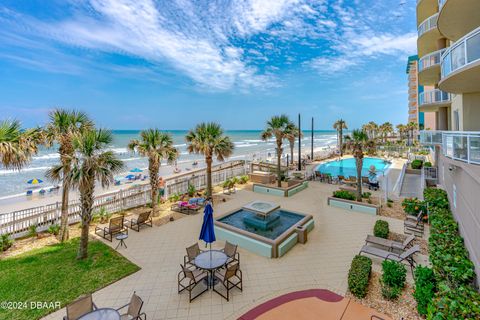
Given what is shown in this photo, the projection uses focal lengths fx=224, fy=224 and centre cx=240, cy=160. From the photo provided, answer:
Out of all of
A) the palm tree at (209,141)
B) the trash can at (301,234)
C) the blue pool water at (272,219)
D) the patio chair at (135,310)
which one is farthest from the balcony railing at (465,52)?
the palm tree at (209,141)

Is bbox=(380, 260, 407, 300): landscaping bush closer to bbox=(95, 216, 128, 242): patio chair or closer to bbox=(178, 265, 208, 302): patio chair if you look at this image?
bbox=(178, 265, 208, 302): patio chair

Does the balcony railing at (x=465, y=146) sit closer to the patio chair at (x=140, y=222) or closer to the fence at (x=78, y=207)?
the patio chair at (x=140, y=222)

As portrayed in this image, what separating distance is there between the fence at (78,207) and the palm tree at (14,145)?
3.31 meters

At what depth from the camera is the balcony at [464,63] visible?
19.5ft

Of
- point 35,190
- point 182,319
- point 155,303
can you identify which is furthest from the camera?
point 35,190

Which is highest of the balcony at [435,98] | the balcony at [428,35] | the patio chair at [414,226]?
the balcony at [428,35]

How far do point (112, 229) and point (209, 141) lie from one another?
7.43 meters

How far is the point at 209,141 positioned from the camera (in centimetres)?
1494

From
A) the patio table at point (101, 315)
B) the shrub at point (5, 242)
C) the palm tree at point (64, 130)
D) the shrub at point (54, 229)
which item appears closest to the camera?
the patio table at point (101, 315)

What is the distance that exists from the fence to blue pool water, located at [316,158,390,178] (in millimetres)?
14303

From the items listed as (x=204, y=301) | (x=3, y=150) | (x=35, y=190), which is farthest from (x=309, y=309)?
(x=35, y=190)

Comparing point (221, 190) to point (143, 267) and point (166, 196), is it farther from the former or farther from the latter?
point (143, 267)

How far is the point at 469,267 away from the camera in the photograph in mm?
5754

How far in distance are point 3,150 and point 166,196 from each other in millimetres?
9336
